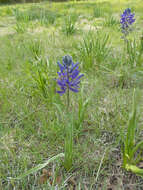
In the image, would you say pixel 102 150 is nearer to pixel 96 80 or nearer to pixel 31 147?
pixel 31 147

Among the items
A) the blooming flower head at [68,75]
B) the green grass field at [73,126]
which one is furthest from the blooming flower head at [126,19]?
the blooming flower head at [68,75]

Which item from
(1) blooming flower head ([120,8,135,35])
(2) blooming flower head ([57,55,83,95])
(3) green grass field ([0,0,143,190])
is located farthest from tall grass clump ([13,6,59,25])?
(2) blooming flower head ([57,55,83,95])

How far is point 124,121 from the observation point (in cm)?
149

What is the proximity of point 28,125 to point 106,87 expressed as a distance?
99 cm

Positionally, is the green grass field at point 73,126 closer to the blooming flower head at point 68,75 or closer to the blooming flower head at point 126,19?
the blooming flower head at point 68,75

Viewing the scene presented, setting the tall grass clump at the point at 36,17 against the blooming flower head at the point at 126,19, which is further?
the tall grass clump at the point at 36,17

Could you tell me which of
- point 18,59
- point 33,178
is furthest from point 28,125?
point 18,59

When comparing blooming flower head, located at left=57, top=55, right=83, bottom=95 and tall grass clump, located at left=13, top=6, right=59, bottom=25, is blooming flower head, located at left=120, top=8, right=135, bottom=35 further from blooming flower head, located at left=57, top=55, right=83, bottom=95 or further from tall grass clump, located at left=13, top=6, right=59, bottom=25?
tall grass clump, located at left=13, top=6, right=59, bottom=25

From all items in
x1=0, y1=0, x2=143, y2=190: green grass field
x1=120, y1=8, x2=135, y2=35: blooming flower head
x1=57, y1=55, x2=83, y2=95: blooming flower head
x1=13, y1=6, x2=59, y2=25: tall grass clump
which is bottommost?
x1=0, y1=0, x2=143, y2=190: green grass field

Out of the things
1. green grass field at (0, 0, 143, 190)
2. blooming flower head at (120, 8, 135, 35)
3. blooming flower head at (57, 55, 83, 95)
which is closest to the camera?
green grass field at (0, 0, 143, 190)

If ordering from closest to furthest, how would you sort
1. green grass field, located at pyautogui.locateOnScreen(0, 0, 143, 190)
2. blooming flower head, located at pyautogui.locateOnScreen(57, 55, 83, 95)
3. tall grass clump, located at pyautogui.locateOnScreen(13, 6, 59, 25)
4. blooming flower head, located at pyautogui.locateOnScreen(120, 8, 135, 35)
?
1. green grass field, located at pyautogui.locateOnScreen(0, 0, 143, 190)
2. blooming flower head, located at pyautogui.locateOnScreen(57, 55, 83, 95)
3. blooming flower head, located at pyautogui.locateOnScreen(120, 8, 135, 35)
4. tall grass clump, located at pyautogui.locateOnScreen(13, 6, 59, 25)

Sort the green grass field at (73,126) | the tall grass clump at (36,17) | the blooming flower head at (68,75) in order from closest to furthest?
the green grass field at (73,126)
the blooming flower head at (68,75)
the tall grass clump at (36,17)

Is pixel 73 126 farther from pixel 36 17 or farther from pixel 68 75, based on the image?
pixel 36 17

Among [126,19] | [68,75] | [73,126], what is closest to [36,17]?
[126,19]
